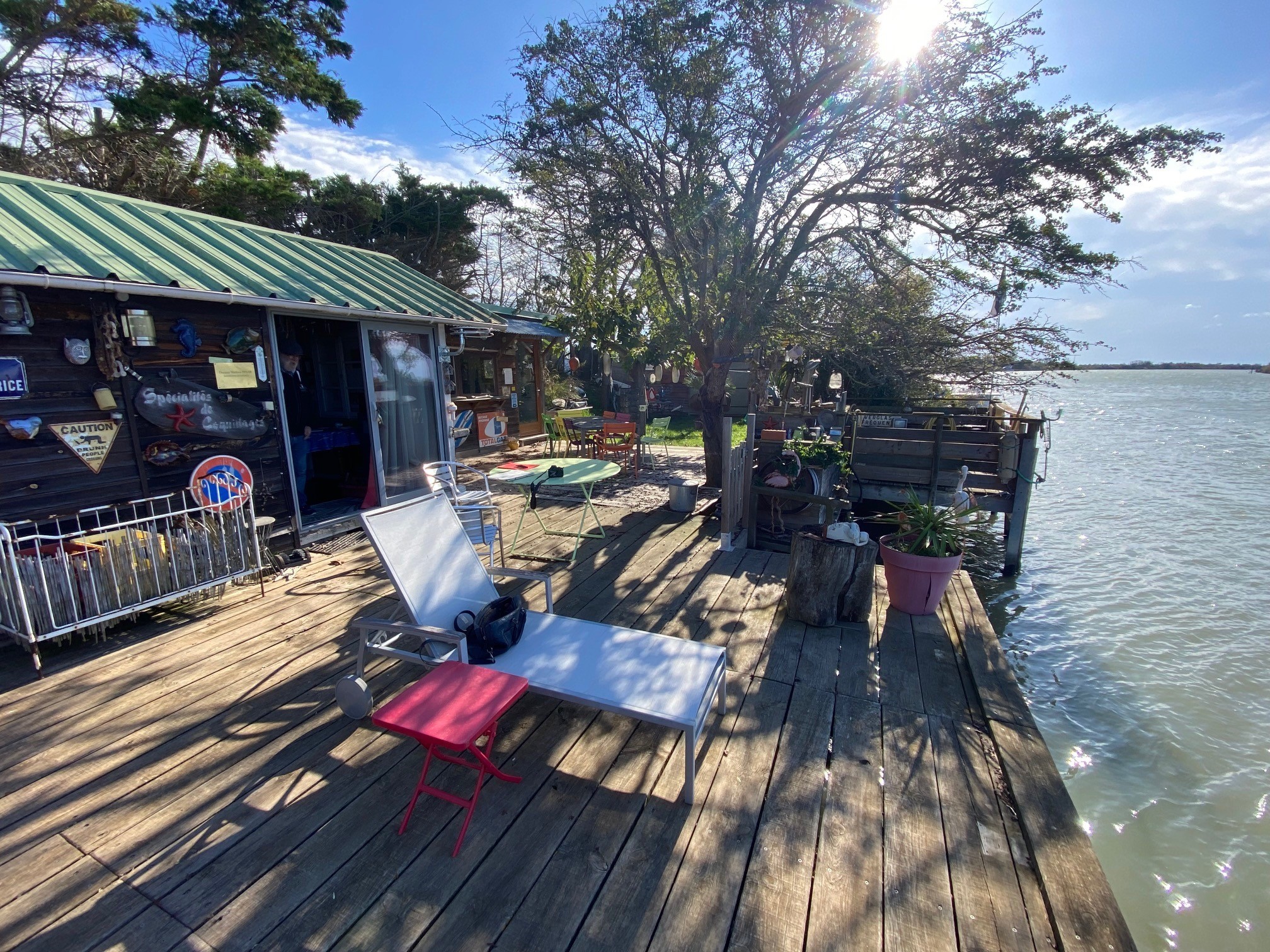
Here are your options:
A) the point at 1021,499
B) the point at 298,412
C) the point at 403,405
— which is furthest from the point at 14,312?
the point at 1021,499

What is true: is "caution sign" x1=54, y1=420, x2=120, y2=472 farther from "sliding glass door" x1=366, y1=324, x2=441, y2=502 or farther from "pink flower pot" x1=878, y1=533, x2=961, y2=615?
"pink flower pot" x1=878, y1=533, x2=961, y2=615

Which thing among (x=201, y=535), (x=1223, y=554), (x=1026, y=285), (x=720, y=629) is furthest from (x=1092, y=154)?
(x=201, y=535)

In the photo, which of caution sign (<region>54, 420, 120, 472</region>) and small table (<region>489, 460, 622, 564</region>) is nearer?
caution sign (<region>54, 420, 120, 472</region>)

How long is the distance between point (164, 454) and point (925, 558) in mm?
5412

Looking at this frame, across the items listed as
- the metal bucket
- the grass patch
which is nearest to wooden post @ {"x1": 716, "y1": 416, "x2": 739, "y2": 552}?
the metal bucket

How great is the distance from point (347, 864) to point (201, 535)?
9.45 feet

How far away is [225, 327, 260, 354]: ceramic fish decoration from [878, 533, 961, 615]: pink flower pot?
5161 millimetres

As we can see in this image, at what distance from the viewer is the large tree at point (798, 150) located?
16.7 feet

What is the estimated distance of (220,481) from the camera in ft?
14.4

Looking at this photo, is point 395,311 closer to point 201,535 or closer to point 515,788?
point 201,535


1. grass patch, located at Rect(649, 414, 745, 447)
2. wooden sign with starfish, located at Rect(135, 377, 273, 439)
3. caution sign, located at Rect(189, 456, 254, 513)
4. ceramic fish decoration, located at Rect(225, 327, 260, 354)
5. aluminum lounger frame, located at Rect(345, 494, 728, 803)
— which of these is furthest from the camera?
grass patch, located at Rect(649, 414, 745, 447)

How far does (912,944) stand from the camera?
64.6 inches

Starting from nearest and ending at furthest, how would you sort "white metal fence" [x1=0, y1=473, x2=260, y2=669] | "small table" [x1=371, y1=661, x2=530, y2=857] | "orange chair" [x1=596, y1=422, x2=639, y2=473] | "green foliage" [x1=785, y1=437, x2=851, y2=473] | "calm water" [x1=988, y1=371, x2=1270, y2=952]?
"small table" [x1=371, y1=661, x2=530, y2=857], "calm water" [x1=988, y1=371, x2=1270, y2=952], "white metal fence" [x1=0, y1=473, x2=260, y2=669], "green foliage" [x1=785, y1=437, x2=851, y2=473], "orange chair" [x1=596, y1=422, x2=639, y2=473]

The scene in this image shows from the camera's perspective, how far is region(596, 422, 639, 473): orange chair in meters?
8.59
